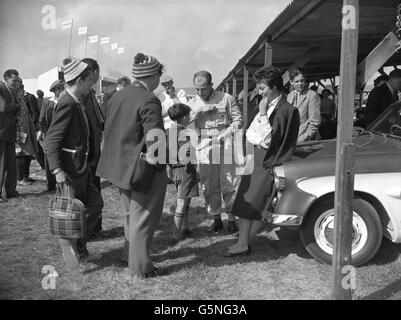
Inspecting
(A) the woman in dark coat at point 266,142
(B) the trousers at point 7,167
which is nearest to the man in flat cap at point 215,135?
(A) the woman in dark coat at point 266,142

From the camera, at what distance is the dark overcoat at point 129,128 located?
3529mm

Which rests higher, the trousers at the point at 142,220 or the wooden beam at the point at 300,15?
the wooden beam at the point at 300,15

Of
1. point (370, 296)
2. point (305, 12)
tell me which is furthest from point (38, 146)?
point (370, 296)

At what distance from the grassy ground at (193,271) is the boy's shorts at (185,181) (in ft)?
1.96

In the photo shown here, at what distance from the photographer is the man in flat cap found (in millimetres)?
5195

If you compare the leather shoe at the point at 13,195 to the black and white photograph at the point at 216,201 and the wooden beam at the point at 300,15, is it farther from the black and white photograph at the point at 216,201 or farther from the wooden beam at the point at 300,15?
the wooden beam at the point at 300,15

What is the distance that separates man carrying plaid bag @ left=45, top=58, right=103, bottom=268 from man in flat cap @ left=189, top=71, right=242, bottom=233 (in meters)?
1.56

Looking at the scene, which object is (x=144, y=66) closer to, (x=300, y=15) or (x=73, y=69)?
(x=73, y=69)

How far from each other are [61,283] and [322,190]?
2526 millimetres

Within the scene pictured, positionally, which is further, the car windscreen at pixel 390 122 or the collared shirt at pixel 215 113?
the collared shirt at pixel 215 113

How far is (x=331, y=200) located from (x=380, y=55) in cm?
239

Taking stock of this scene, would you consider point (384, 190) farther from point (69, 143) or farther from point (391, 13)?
point (391, 13)

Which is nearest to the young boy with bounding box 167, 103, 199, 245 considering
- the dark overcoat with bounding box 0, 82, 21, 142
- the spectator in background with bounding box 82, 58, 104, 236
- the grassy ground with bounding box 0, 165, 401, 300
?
the grassy ground with bounding box 0, 165, 401, 300

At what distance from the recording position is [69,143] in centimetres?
397
